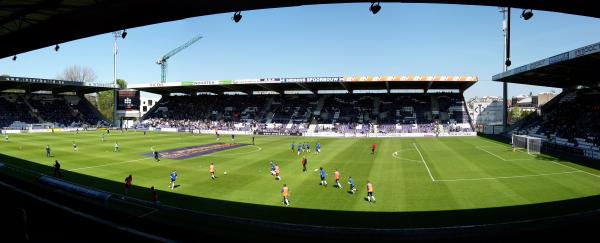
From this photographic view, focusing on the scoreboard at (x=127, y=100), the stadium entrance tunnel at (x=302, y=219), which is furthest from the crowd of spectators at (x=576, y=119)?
the scoreboard at (x=127, y=100)

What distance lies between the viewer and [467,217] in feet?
54.7

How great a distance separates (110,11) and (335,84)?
6195 centimetres

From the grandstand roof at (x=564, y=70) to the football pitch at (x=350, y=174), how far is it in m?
10.1

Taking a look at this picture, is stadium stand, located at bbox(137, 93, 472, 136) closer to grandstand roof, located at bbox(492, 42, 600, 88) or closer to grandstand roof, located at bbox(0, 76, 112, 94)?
grandstand roof, located at bbox(0, 76, 112, 94)

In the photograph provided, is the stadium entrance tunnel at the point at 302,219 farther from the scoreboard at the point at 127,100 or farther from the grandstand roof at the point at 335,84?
the scoreboard at the point at 127,100

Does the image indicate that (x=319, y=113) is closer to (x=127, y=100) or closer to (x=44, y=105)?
(x=127, y=100)

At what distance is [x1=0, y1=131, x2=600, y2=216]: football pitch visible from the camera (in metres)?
20.3

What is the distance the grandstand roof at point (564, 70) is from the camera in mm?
34031

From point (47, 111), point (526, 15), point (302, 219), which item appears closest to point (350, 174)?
point (302, 219)

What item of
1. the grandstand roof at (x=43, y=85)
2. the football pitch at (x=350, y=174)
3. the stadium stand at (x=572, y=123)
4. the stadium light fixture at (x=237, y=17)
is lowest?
the football pitch at (x=350, y=174)

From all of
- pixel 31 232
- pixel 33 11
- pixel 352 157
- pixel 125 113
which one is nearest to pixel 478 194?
pixel 352 157

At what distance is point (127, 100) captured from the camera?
262ft

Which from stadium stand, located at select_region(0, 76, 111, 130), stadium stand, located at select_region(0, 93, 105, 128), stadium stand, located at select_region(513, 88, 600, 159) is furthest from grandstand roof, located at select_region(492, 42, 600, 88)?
stadium stand, located at select_region(0, 93, 105, 128)

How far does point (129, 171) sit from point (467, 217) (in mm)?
24178
